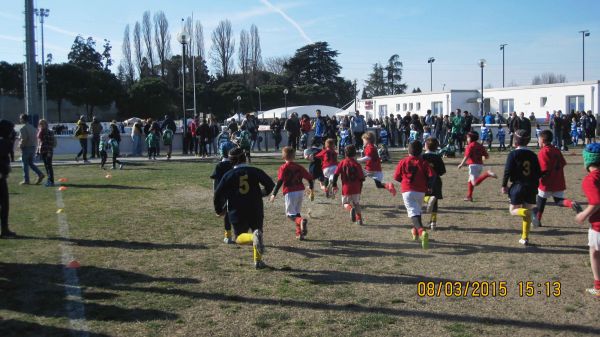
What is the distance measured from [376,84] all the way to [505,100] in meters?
67.6

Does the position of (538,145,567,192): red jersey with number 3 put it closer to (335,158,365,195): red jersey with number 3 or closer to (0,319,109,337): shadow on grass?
(335,158,365,195): red jersey with number 3

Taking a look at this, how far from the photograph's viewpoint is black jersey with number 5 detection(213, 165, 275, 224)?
23.8 feet

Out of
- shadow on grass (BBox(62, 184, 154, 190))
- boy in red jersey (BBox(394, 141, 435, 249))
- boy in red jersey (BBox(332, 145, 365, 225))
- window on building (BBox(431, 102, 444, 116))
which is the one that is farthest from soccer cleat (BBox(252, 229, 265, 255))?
window on building (BBox(431, 102, 444, 116))

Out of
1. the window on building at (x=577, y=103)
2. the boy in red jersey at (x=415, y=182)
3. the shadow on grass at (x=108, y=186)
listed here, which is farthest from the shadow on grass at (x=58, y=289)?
the window on building at (x=577, y=103)

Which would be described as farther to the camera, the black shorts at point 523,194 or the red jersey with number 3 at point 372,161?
the red jersey with number 3 at point 372,161

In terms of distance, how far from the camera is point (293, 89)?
2943 inches

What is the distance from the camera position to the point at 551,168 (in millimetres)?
9383

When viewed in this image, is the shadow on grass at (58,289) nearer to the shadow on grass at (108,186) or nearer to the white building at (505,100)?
the shadow on grass at (108,186)

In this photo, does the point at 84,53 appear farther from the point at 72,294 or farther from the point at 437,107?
the point at 72,294

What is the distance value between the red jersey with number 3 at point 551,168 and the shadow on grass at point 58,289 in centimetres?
606

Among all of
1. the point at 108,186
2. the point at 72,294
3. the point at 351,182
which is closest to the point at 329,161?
the point at 351,182

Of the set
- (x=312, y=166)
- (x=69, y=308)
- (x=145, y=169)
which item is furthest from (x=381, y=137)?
(x=69, y=308)

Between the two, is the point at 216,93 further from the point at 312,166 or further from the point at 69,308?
the point at 69,308

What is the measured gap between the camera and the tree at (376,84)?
112 metres
